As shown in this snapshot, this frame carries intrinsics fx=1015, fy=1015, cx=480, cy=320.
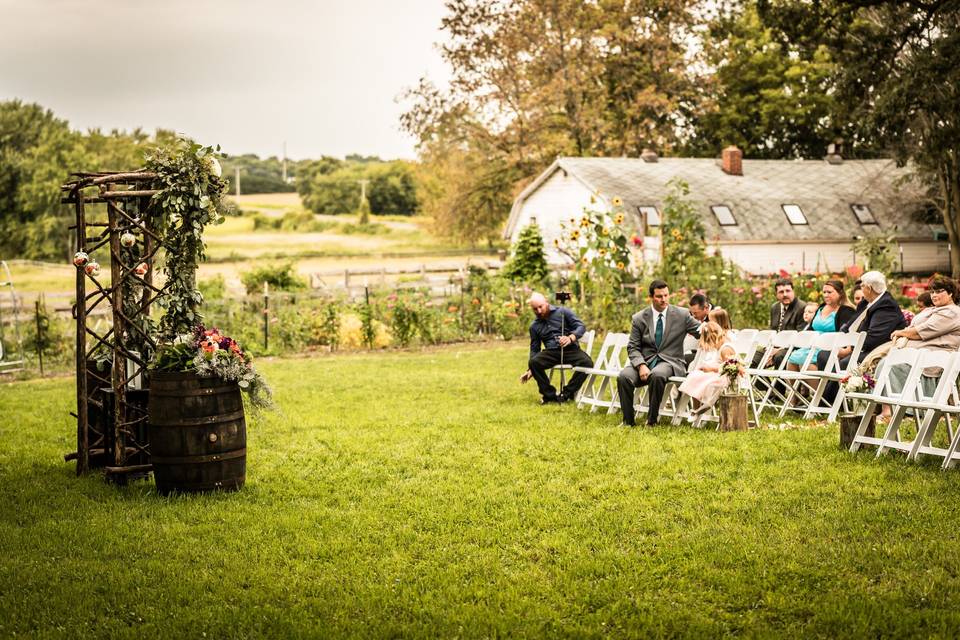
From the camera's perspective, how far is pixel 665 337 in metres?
11.7

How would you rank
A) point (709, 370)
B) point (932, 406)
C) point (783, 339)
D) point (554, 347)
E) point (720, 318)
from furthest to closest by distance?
point (554, 347) < point (783, 339) < point (720, 318) < point (709, 370) < point (932, 406)

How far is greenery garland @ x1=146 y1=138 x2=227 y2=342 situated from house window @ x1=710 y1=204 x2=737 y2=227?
28676 millimetres

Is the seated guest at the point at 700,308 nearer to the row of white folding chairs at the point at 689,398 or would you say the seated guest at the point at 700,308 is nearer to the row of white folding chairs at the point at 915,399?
the row of white folding chairs at the point at 689,398

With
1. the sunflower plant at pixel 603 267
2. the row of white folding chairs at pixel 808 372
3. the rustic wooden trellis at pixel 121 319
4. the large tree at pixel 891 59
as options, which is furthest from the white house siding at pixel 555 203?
the rustic wooden trellis at pixel 121 319

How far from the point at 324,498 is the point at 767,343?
253 inches

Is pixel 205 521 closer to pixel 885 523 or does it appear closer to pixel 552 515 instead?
pixel 552 515

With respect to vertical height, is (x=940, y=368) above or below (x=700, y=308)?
below

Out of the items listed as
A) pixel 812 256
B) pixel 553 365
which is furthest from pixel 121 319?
pixel 812 256

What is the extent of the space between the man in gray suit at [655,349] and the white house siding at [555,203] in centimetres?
2437

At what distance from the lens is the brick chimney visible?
38562mm

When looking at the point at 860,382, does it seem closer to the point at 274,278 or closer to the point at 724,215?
the point at 274,278

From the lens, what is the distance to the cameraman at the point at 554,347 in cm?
1300

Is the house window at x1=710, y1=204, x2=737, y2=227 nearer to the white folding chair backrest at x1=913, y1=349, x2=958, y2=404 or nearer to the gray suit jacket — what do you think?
the gray suit jacket

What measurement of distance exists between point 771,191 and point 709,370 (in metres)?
28.8
